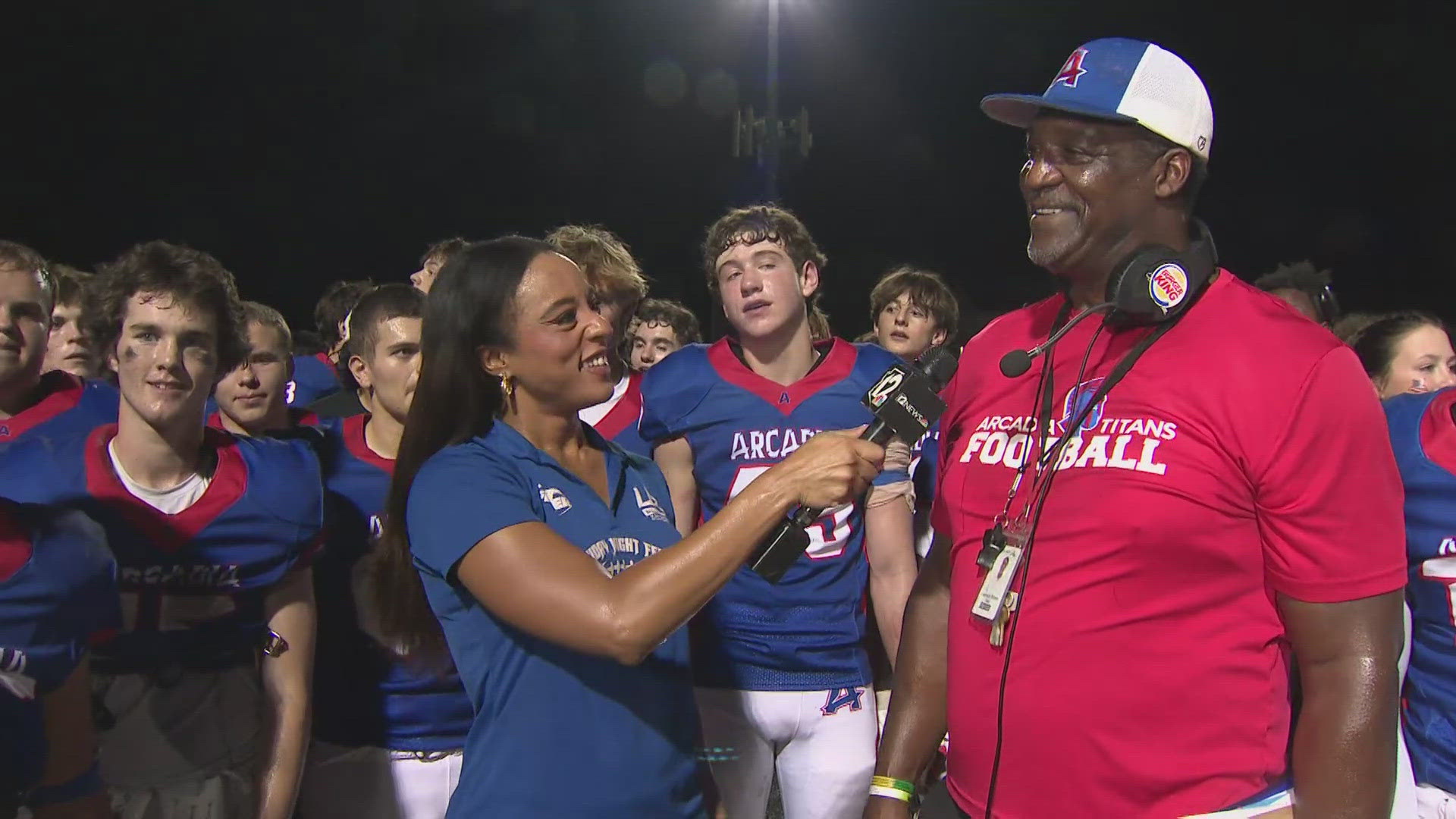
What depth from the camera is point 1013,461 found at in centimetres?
214

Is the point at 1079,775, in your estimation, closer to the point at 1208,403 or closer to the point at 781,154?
the point at 1208,403

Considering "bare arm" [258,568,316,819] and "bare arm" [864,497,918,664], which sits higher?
"bare arm" [864,497,918,664]

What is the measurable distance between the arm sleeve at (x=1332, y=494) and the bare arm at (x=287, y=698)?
2.56m

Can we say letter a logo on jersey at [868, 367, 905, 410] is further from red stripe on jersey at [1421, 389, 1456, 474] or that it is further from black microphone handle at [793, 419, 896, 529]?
red stripe on jersey at [1421, 389, 1456, 474]

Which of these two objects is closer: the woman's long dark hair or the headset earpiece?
the headset earpiece

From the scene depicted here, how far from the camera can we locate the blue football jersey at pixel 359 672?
11.2 feet

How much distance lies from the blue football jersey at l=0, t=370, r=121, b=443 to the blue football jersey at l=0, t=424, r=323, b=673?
32.5 inches

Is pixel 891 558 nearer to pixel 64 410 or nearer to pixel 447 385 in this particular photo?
pixel 447 385

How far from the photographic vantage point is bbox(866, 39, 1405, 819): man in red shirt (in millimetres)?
1798

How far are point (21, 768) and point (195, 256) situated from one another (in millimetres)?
1594

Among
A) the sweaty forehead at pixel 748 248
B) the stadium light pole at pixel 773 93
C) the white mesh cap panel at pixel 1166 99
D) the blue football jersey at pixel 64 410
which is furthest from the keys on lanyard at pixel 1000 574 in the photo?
the stadium light pole at pixel 773 93

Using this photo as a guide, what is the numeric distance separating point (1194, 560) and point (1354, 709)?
1.08ft

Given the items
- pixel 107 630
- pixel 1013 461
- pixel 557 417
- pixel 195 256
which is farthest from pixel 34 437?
pixel 1013 461

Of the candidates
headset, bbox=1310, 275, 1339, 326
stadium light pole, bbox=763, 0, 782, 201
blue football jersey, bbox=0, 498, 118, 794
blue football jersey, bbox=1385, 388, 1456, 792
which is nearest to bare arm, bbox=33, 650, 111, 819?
blue football jersey, bbox=0, 498, 118, 794
